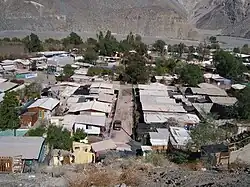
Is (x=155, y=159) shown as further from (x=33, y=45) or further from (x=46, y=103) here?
(x=33, y=45)

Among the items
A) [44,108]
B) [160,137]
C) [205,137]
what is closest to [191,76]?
[44,108]

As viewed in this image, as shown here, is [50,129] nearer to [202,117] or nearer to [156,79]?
[202,117]

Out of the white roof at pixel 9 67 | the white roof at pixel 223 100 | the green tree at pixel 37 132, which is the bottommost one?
the white roof at pixel 9 67

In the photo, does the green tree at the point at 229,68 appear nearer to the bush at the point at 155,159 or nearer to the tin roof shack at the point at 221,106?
the tin roof shack at the point at 221,106

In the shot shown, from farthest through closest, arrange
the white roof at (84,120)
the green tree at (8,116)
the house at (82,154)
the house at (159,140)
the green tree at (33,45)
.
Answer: the green tree at (33,45) → the white roof at (84,120) → the green tree at (8,116) → the house at (159,140) → the house at (82,154)

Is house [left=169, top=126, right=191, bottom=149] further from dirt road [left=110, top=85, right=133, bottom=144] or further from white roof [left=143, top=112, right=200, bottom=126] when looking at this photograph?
dirt road [left=110, top=85, right=133, bottom=144]

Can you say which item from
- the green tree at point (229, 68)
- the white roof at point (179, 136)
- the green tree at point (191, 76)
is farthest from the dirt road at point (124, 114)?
the green tree at point (229, 68)

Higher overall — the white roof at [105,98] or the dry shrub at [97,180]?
the dry shrub at [97,180]

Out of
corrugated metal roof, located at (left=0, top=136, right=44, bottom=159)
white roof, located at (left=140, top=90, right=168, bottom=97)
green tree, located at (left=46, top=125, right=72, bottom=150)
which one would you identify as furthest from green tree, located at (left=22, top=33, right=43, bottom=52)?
corrugated metal roof, located at (left=0, top=136, right=44, bottom=159)
